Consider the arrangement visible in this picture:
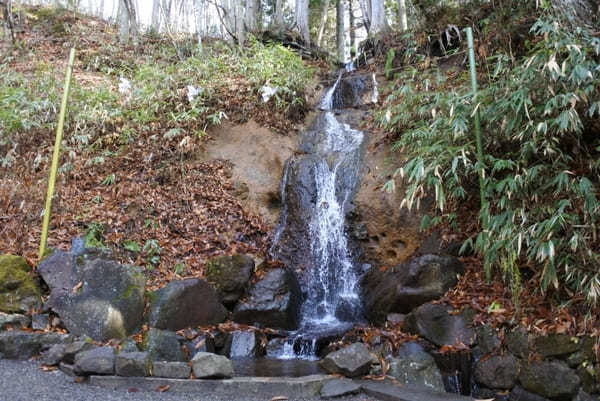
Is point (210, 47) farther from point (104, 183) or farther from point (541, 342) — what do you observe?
point (541, 342)

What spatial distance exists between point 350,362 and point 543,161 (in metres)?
3.01

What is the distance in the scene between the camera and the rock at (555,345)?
3.99 meters

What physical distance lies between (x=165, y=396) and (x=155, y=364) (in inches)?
16.5

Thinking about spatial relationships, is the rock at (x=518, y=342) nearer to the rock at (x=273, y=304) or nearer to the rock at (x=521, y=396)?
the rock at (x=521, y=396)

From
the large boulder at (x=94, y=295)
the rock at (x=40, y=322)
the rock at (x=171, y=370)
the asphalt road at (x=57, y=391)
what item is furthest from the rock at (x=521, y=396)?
the rock at (x=40, y=322)

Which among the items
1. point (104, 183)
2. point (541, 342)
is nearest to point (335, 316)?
point (541, 342)

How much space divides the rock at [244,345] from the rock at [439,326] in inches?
75.5

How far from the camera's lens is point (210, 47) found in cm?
1323

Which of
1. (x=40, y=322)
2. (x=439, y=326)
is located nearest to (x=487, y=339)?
(x=439, y=326)

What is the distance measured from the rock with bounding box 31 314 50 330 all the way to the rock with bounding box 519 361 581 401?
5.09 metres

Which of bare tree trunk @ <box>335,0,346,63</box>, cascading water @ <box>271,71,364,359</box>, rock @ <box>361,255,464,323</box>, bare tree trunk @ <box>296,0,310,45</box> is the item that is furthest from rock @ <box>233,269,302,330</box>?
bare tree trunk @ <box>335,0,346,63</box>

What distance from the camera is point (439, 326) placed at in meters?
5.02

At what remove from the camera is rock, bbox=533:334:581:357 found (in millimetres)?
3988

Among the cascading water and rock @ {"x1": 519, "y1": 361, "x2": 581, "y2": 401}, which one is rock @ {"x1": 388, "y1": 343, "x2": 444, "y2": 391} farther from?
the cascading water
